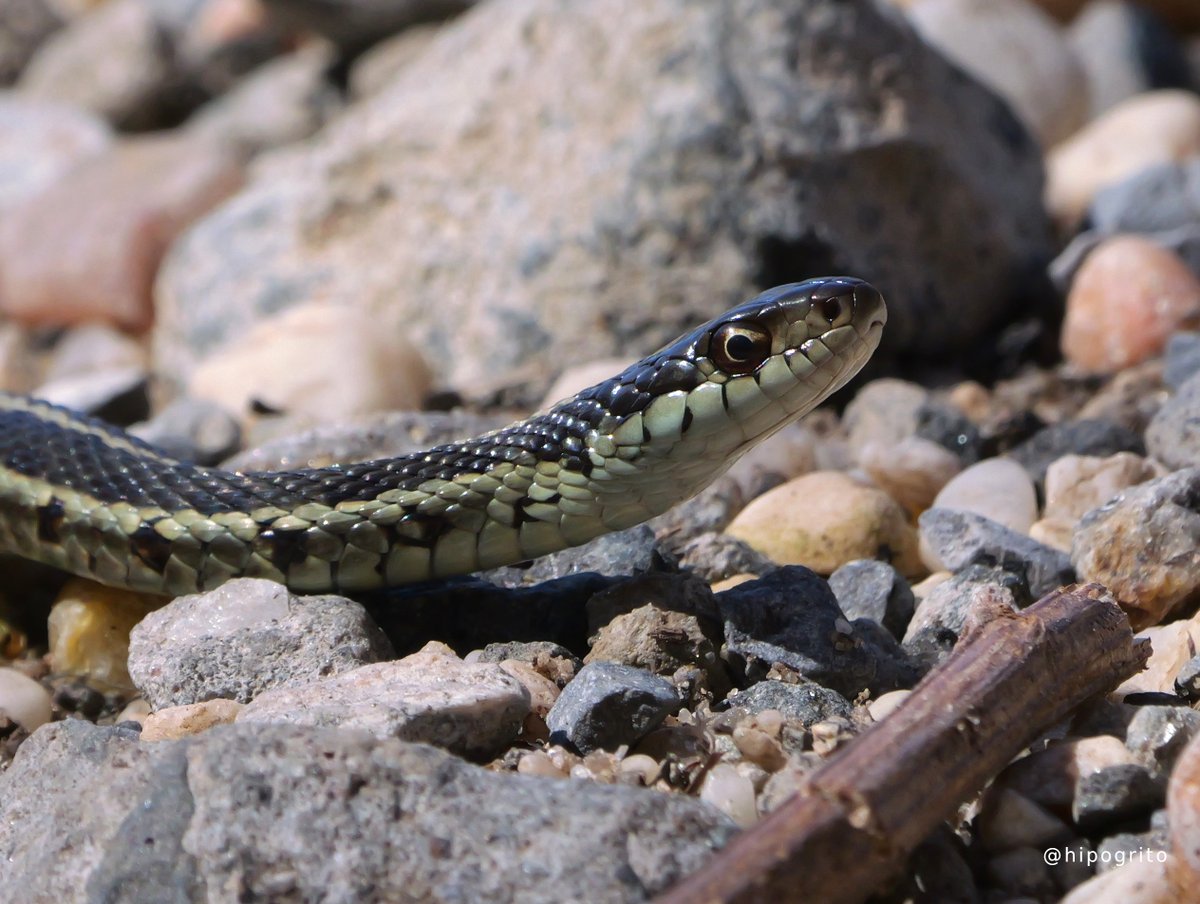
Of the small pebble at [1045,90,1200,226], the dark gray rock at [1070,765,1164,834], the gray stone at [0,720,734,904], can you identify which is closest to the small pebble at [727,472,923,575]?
the dark gray rock at [1070,765,1164,834]

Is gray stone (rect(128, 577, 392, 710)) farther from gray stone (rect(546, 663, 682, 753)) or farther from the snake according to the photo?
gray stone (rect(546, 663, 682, 753))

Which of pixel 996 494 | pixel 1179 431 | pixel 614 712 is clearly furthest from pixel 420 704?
pixel 1179 431

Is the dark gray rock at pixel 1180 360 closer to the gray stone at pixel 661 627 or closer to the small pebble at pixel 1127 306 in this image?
the small pebble at pixel 1127 306

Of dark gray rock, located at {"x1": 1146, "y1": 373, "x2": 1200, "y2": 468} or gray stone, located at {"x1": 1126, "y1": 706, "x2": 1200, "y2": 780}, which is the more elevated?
gray stone, located at {"x1": 1126, "y1": 706, "x2": 1200, "y2": 780}

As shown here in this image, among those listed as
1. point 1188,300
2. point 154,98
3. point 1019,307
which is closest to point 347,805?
point 1188,300

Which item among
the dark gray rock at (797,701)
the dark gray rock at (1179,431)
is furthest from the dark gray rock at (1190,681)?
the dark gray rock at (1179,431)

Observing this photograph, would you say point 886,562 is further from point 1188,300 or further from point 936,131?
point 936,131
